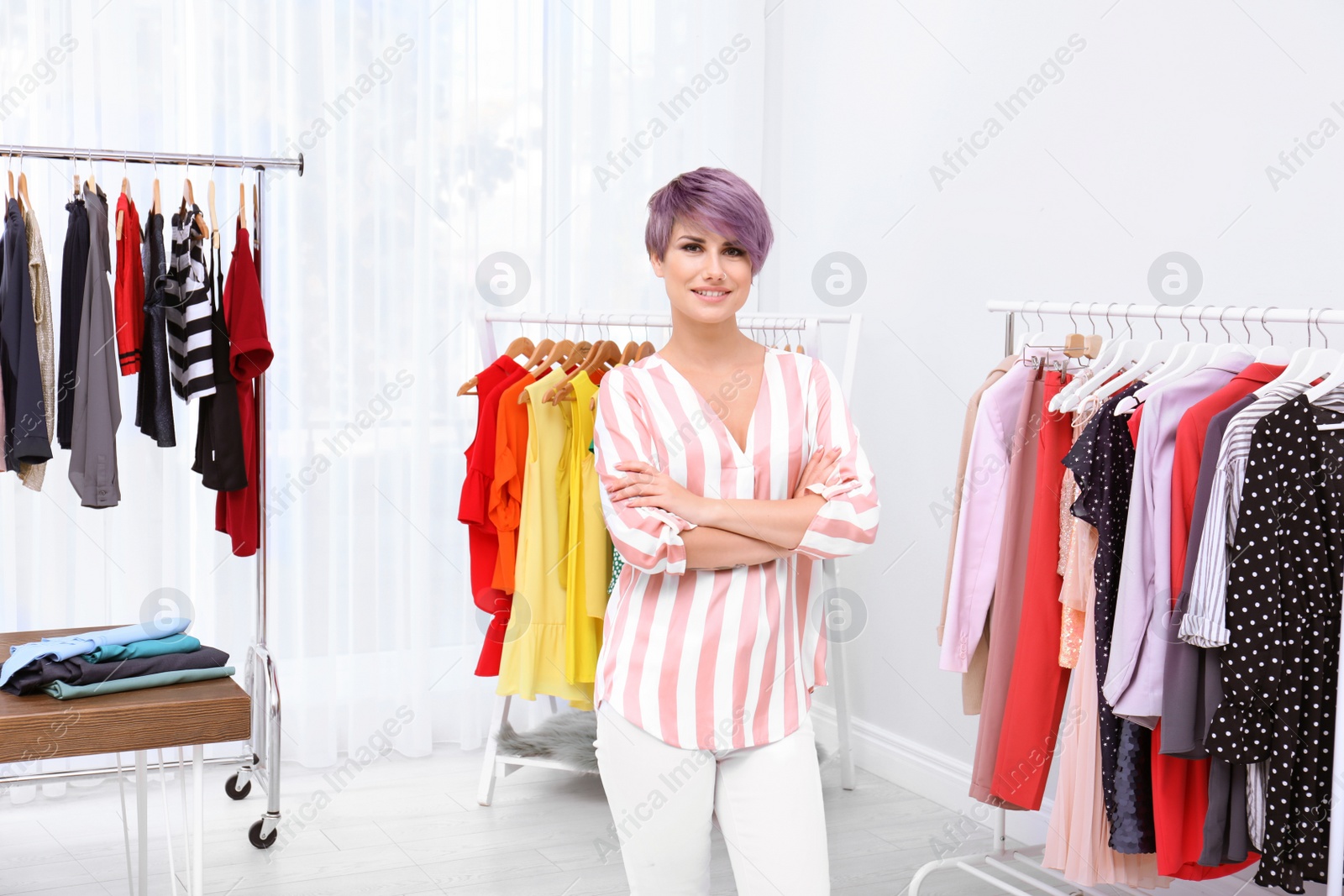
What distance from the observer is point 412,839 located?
10.7ft

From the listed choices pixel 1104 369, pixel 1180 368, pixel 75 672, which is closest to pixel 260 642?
pixel 75 672

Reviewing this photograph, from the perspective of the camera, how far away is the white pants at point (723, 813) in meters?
1.56

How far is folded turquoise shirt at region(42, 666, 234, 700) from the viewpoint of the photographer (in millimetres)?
1977

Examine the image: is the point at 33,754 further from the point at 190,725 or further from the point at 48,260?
the point at 48,260

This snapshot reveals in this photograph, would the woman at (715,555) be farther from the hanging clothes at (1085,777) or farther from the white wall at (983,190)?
the white wall at (983,190)

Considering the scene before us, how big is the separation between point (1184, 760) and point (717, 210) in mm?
1316

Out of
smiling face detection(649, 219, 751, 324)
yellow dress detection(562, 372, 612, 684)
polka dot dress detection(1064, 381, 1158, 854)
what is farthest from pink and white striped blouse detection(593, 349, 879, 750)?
yellow dress detection(562, 372, 612, 684)

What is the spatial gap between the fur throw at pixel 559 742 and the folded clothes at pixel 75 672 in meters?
1.59

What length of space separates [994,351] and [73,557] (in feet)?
9.00

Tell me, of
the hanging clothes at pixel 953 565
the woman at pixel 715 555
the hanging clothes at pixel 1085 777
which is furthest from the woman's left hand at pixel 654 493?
the hanging clothes at pixel 953 565

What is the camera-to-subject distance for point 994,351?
340 cm

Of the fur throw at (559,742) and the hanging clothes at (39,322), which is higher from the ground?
the hanging clothes at (39,322)

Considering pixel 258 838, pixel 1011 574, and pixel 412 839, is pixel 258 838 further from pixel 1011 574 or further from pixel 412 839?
pixel 1011 574

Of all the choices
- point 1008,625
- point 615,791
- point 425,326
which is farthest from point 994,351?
point 615,791
